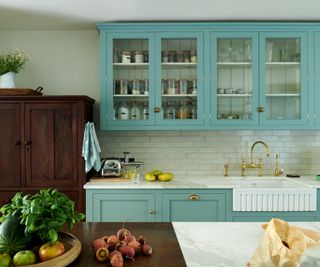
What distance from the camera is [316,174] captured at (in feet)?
13.0

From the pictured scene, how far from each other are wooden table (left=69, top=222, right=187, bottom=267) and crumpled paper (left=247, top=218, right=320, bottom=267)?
0.98ft

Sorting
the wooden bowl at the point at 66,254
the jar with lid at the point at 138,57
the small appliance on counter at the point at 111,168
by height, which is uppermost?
the jar with lid at the point at 138,57

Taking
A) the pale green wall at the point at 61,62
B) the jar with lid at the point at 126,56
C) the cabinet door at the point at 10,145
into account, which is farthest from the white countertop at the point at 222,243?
the pale green wall at the point at 61,62

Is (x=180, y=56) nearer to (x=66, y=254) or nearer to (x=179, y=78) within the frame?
(x=179, y=78)

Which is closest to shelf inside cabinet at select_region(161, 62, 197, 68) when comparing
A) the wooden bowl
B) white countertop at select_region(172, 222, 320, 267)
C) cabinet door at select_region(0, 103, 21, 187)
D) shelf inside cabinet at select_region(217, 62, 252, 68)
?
shelf inside cabinet at select_region(217, 62, 252, 68)

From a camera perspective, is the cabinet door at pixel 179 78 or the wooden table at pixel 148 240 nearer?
the wooden table at pixel 148 240

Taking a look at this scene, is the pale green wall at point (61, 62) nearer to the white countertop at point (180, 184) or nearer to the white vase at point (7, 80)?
the white vase at point (7, 80)

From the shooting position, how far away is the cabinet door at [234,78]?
3576 millimetres

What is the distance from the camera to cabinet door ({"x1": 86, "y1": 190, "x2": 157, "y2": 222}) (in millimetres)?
3283

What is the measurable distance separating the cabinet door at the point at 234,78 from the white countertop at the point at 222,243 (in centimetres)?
175

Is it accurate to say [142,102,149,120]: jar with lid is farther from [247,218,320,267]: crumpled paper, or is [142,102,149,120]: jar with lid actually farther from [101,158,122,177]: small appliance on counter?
[247,218,320,267]: crumpled paper

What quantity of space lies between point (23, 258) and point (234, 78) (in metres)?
2.87

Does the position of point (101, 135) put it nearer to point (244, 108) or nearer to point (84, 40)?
point (84, 40)

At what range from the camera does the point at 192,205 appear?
3297 millimetres
